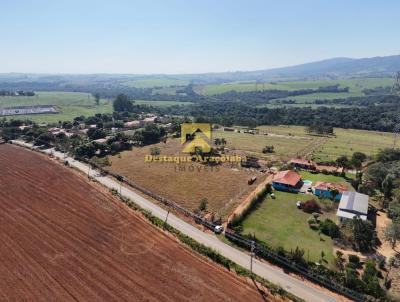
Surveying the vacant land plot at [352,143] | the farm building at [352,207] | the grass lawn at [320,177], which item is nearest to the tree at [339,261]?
the farm building at [352,207]

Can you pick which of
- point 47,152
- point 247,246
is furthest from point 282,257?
point 47,152

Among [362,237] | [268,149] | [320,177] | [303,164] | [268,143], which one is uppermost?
[362,237]

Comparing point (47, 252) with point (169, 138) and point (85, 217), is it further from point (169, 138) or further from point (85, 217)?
point (169, 138)

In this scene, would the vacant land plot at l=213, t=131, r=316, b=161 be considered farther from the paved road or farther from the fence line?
the paved road

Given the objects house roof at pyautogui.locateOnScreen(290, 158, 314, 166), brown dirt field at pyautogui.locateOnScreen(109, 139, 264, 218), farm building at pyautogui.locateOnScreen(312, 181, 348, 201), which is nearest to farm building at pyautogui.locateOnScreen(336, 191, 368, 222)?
farm building at pyautogui.locateOnScreen(312, 181, 348, 201)

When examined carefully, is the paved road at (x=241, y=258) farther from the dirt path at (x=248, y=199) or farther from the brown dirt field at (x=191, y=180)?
the dirt path at (x=248, y=199)

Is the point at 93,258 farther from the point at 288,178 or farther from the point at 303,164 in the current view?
the point at 303,164

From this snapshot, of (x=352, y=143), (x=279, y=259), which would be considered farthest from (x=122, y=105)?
(x=279, y=259)
